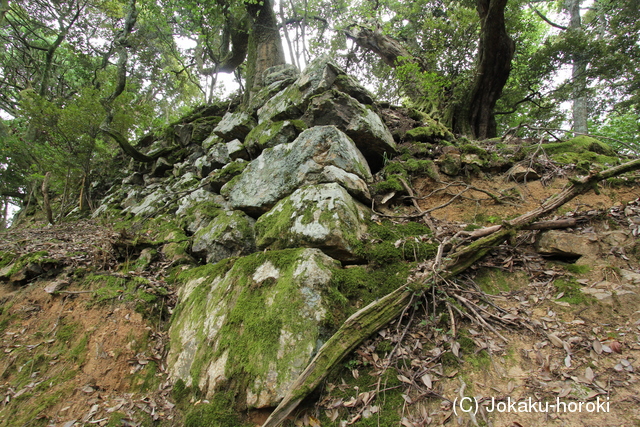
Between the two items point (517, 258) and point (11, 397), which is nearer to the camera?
point (11, 397)

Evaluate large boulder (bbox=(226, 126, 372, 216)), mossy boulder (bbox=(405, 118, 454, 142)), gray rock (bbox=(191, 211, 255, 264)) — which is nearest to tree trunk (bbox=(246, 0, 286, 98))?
large boulder (bbox=(226, 126, 372, 216))

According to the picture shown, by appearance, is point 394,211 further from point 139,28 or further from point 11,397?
point 139,28

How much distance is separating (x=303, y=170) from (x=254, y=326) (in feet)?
8.85

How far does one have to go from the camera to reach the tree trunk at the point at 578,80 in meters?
8.50

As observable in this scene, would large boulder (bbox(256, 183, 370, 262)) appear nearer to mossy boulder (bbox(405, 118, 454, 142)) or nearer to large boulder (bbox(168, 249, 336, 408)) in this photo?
large boulder (bbox(168, 249, 336, 408))

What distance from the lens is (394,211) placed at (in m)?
4.54

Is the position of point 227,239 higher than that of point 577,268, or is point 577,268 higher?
point 227,239

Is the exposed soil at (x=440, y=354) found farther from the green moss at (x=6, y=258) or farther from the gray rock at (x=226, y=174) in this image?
the gray rock at (x=226, y=174)

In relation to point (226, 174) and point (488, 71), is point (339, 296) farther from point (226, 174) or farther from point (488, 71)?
point (488, 71)

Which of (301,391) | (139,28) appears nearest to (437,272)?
(301,391)

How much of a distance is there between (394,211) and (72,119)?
9.16m

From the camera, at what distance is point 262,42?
395 inches

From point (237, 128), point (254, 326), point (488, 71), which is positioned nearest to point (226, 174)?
point (237, 128)

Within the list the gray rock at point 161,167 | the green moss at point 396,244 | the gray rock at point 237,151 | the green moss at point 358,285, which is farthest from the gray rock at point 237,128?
the green moss at point 358,285
